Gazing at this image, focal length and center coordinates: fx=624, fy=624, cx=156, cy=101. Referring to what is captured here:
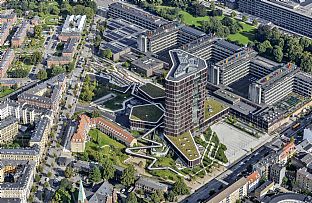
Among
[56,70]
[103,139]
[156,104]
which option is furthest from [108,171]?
[56,70]

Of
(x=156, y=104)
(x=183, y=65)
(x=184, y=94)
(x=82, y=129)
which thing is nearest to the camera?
(x=184, y=94)

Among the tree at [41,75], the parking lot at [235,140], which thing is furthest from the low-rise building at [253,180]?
the tree at [41,75]

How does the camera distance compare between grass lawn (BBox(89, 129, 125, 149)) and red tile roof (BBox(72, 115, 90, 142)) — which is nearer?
A: red tile roof (BBox(72, 115, 90, 142))

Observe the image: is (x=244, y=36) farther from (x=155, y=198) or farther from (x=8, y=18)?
(x=155, y=198)

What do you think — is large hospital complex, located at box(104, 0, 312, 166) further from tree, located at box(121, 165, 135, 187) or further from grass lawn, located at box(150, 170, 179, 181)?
tree, located at box(121, 165, 135, 187)

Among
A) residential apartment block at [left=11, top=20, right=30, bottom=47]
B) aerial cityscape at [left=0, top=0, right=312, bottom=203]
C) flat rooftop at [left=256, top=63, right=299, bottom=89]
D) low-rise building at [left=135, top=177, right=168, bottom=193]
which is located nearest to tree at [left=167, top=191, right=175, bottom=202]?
aerial cityscape at [left=0, top=0, right=312, bottom=203]

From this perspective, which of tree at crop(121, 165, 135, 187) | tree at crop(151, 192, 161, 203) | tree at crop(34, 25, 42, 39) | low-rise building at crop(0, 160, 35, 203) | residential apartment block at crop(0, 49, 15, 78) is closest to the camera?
low-rise building at crop(0, 160, 35, 203)

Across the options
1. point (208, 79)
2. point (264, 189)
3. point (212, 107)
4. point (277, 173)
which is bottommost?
point (264, 189)
